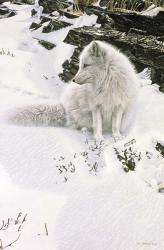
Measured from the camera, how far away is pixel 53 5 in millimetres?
10453

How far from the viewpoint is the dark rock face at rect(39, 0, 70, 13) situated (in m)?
10.3

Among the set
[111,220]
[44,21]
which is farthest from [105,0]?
[111,220]

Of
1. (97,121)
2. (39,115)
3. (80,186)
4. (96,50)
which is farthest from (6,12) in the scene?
(80,186)

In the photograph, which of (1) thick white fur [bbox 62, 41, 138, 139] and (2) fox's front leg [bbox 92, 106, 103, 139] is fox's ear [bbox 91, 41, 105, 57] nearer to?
(1) thick white fur [bbox 62, 41, 138, 139]

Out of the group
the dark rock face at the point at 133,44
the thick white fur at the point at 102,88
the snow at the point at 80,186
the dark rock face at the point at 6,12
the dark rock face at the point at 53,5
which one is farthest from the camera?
the dark rock face at the point at 6,12

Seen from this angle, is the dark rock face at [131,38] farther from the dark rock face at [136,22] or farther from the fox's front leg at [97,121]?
the fox's front leg at [97,121]

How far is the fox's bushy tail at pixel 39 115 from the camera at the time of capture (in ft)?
18.8

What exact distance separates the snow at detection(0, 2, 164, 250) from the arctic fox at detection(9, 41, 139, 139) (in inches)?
7.8

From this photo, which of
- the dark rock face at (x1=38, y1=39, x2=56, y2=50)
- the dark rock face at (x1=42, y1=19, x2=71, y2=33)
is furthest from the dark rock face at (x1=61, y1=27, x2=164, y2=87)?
the dark rock face at (x1=42, y1=19, x2=71, y2=33)

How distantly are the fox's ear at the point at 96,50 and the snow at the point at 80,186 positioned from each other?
947 millimetres

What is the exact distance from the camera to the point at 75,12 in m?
9.76

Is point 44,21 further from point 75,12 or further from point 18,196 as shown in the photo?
point 18,196

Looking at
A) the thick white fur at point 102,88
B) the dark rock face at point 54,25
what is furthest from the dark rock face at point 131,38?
the thick white fur at point 102,88

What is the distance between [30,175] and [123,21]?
4.59 metres
